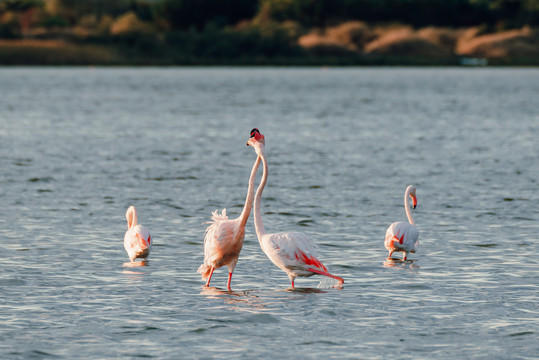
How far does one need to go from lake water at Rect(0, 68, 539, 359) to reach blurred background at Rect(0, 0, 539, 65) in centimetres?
13514

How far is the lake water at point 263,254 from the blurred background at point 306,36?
13514 centimetres

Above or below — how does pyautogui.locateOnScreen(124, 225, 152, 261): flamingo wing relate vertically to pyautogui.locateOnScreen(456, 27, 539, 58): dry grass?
below

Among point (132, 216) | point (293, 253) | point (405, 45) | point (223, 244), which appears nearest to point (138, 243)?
point (132, 216)

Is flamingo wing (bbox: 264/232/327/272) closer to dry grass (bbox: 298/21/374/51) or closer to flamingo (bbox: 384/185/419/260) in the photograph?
flamingo (bbox: 384/185/419/260)

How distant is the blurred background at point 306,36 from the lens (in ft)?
578

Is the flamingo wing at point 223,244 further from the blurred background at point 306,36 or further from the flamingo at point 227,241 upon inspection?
the blurred background at point 306,36

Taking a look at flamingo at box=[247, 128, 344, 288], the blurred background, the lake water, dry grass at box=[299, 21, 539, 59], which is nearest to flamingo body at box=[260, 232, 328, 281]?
flamingo at box=[247, 128, 344, 288]

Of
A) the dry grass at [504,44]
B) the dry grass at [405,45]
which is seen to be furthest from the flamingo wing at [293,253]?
the dry grass at [504,44]

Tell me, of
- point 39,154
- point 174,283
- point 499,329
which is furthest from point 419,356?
point 39,154

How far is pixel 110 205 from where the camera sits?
23.1 m

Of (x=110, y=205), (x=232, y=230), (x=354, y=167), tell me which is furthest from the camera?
(x=354, y=167)

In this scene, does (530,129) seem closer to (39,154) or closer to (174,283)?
(39,154)

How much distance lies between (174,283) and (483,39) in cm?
17481

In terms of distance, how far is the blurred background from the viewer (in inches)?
6939
